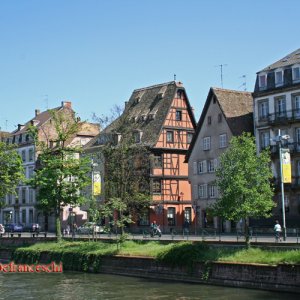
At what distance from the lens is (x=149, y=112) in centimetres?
7844

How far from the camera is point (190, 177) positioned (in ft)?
236

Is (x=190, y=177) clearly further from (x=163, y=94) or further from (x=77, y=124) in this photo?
(x=77, y=124)

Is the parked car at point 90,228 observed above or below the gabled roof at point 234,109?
below

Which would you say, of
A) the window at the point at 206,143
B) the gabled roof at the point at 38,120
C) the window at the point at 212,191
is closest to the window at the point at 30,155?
the gabled roof at the point at 38,120

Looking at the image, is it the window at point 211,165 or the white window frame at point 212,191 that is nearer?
the white window frame at point 212,191

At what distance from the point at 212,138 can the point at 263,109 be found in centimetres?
749

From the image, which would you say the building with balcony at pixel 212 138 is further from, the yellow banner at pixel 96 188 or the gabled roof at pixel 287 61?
the yellow banner at pixel 96 188

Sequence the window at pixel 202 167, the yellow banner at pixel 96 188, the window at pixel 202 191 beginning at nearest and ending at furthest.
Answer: the yellow banner at pixel 96 188 < the window at pixel 202 191 < the window at pixel 202 167

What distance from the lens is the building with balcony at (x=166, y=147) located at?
243 ft

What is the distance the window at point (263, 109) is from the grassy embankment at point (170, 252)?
78.0 ft

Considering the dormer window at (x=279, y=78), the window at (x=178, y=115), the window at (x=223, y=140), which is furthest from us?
the window at (x=178, y=115)

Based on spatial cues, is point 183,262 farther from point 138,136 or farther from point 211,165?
point 138,136

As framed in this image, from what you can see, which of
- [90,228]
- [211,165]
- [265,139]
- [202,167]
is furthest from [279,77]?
[90,228]

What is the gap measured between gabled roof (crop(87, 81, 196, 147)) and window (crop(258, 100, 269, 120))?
1488 centimetres
